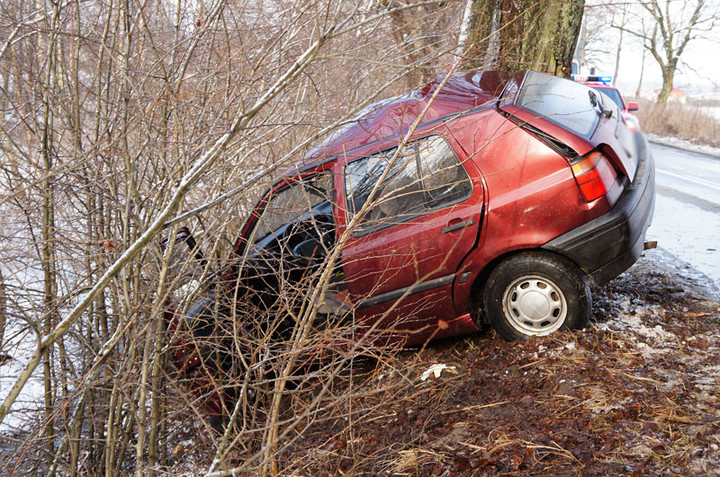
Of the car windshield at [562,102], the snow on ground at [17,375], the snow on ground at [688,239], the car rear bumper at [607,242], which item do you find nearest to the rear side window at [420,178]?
the car windshield at [562,102]

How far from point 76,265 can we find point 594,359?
142 inches

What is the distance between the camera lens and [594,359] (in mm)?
3715

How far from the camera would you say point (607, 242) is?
3.77 meters

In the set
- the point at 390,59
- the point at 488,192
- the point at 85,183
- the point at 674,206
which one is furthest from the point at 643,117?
the point at 85,183

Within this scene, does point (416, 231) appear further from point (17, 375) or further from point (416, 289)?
point (17, 375)

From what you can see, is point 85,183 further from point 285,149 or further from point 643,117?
point 643,117

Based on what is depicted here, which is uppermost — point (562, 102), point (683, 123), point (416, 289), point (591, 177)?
point (683, 123)

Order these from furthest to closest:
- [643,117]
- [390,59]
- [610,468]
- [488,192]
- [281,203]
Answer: [643,117] → [390,59] → [281,203] → [488,192] → [610,468]

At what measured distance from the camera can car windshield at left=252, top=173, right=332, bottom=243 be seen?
166 inches

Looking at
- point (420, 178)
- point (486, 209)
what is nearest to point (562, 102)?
point (486, 209)

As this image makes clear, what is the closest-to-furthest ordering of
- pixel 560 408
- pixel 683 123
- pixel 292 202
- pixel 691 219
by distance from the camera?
pixel 560 408 < pixel 292 202 < pixel 691 219 < pixel 683 123

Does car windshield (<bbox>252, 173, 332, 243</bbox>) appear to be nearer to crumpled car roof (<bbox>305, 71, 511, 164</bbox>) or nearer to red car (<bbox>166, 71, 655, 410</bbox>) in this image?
red car (<bbox>166, 71, 655, 410</bbox>)

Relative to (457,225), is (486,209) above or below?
above

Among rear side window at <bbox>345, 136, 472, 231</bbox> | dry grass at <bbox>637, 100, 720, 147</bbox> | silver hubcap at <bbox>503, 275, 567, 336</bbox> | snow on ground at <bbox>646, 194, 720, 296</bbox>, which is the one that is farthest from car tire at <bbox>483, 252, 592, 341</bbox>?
dry grass at <bbox>637, 100, 720, 147</bbox>
